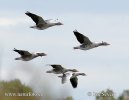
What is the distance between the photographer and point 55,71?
116812 mm

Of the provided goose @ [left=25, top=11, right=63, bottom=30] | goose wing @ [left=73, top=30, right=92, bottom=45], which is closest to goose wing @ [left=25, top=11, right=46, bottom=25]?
goose @ [left=25, top=11, right=63, bottom=30]

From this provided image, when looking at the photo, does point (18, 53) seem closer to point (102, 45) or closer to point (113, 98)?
point (102, 45)

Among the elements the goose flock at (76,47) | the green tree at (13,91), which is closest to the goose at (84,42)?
the goose flock at (76,47)

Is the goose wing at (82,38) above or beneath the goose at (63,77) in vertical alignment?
above

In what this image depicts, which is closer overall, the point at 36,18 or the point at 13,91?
the point at 36,18

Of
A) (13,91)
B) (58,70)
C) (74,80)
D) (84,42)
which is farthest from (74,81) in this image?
(13,91)

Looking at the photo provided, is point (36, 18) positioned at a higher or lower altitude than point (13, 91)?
higher

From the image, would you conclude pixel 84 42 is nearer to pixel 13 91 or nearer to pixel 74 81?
pixel 74 81

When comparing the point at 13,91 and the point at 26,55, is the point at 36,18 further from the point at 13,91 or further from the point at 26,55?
the point at 13,91

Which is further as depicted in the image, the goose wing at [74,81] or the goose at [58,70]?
the goose wing at [74,81]

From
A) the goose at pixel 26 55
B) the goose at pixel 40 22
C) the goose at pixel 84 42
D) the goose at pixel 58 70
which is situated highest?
the goose at pixel 40 22

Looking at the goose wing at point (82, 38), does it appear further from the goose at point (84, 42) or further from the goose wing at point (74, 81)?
the goose wing at point (74, 81)

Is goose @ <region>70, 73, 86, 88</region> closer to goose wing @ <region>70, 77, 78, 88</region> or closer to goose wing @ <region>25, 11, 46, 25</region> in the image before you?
goose wing @ <region>70, 77, 78, 88</region>

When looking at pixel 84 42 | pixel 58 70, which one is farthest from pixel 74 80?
pixel 84 42
